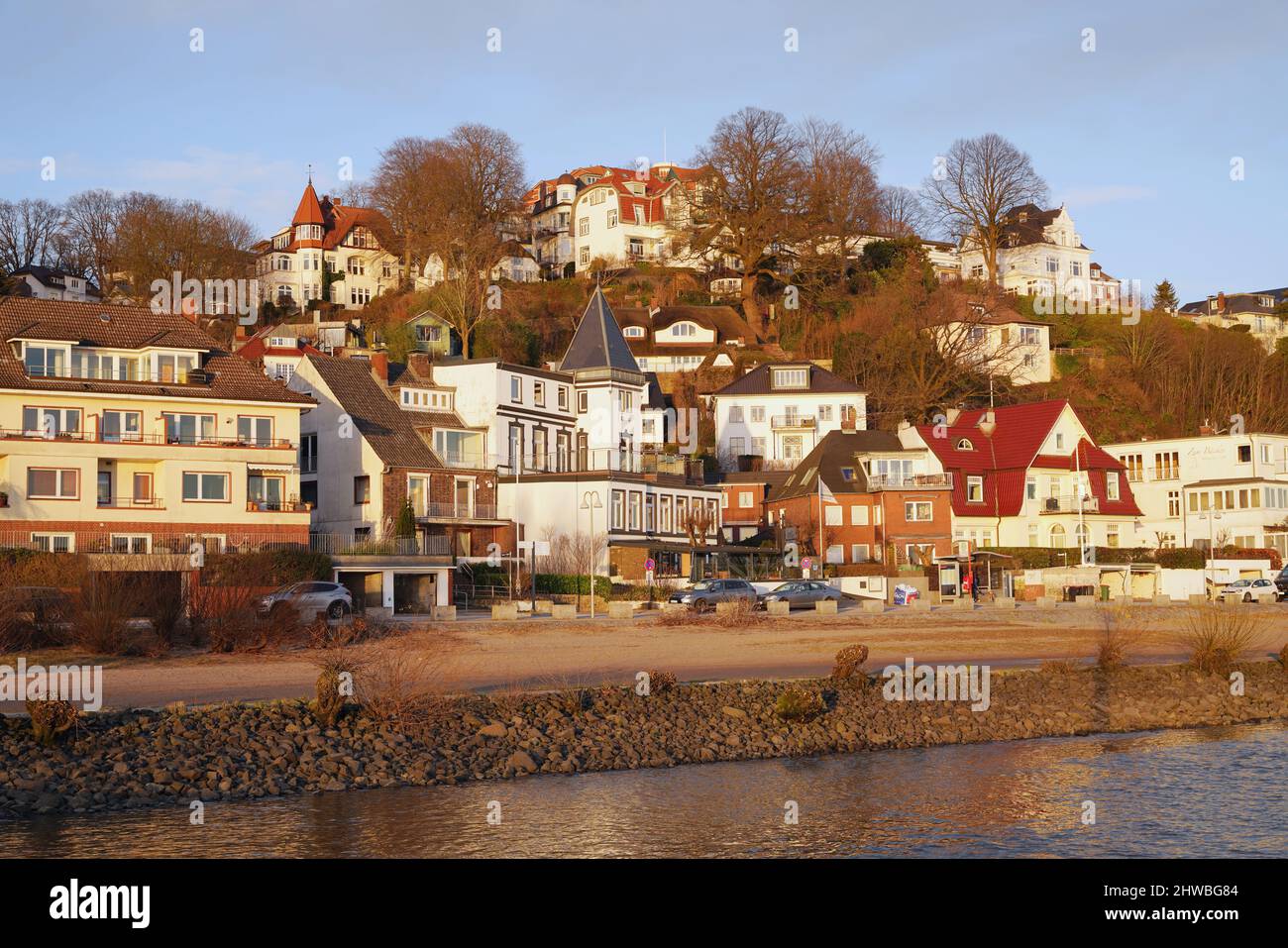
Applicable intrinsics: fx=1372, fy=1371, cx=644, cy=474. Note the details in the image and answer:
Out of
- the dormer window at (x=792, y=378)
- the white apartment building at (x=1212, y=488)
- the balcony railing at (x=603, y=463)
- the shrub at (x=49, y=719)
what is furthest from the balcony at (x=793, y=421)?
the shrub at (x=49, y=719)

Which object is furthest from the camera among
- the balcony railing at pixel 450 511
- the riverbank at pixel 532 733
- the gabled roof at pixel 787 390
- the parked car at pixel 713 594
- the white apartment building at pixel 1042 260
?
the white apartment building at pixel 1042 260

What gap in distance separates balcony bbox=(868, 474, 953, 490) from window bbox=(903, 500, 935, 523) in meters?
0.92

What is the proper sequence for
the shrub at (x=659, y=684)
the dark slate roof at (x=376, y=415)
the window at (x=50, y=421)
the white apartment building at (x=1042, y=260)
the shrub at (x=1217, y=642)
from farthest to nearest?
1. the white apartment building at (x=1042, y=260)
2. the dark slate roof at (x=376, y=415)
3. the window at (x=50, y=421)
4. the shrub at (x=1217, y=642)
5. the shrub at (x=659, y=684)

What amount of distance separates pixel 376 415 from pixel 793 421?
36118 mm

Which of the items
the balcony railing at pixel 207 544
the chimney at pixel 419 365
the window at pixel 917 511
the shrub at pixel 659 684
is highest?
the chimney at pixel 419 365

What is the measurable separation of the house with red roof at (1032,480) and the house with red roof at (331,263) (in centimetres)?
5998

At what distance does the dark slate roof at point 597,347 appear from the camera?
82.1 meters

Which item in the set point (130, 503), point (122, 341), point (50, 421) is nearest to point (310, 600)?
point (130, 503)

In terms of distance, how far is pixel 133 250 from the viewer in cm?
10444

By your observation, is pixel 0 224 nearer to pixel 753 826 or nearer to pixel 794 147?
pixel 794 147

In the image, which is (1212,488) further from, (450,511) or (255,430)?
(255,430)

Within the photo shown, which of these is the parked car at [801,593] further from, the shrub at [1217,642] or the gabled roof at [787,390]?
the gabled roof at [787,390]

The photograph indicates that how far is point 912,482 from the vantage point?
83438 millimetres

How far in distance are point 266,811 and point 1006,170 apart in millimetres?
104690
